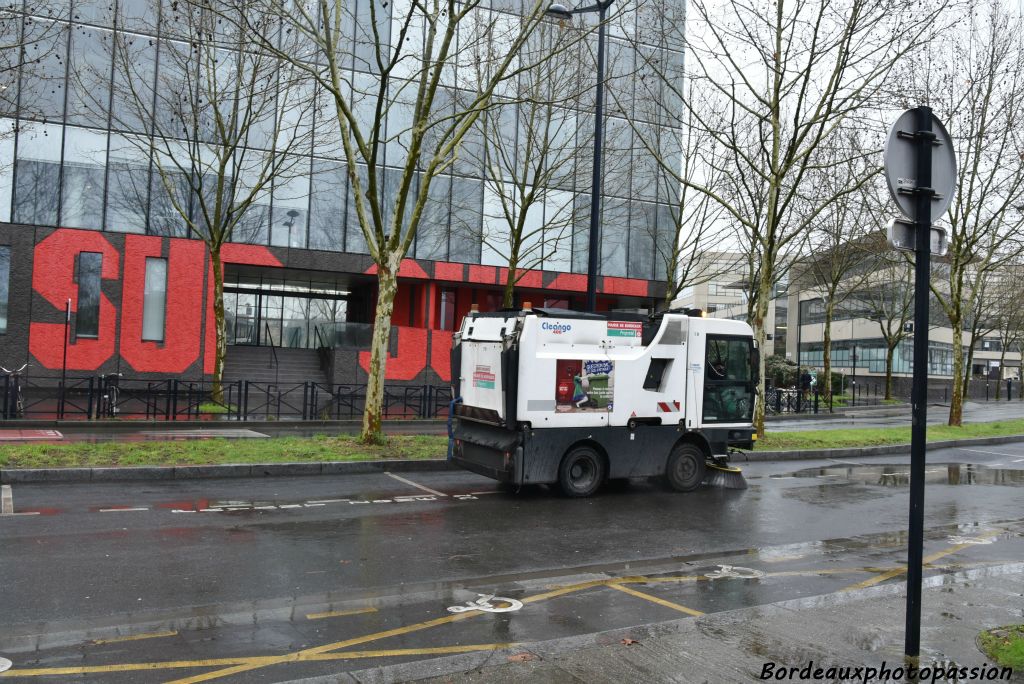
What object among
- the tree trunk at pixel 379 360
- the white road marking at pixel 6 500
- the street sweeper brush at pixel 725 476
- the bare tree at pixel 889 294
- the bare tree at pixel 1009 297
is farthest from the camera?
the bare tree at pixel 1009 297

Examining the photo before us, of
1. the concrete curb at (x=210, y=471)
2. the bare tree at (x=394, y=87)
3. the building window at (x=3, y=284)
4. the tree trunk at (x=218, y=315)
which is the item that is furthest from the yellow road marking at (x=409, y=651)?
the building window at (x=3, y=284)

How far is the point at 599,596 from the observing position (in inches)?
265

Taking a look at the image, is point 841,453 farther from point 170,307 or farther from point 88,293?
point 88,293

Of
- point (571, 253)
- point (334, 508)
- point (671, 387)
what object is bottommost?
point (334, 508)

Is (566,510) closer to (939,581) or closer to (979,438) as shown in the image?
(939,581)

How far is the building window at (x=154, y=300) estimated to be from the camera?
29.5m

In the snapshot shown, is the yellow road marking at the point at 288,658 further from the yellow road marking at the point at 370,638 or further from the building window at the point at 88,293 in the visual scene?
the building window at the point at 88,293

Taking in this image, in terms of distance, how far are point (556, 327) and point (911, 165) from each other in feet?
21.5

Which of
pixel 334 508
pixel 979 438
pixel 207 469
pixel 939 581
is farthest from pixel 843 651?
pixel 979 438

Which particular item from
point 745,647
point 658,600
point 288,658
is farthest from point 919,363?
point 288,658

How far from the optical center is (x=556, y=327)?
11273 mm

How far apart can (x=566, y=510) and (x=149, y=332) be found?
23465mm

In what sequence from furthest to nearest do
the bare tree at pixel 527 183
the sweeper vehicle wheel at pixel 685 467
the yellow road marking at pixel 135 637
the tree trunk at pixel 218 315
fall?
the bare tree at pixel 527 183, the tree trunk at pixel 218 315, the sweeper vehicle wheel at pixel 685 467, the yellow road marking at pixel 135 637

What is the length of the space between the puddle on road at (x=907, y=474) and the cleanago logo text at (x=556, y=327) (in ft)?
19.4
